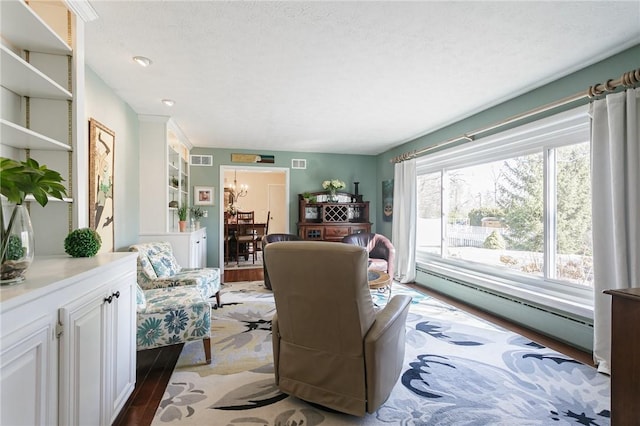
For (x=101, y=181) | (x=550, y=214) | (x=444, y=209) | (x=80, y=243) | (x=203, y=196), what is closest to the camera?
(x=80, y=243)

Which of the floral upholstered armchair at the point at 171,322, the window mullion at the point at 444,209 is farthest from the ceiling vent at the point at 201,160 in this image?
the window mullion at the point at 444,209

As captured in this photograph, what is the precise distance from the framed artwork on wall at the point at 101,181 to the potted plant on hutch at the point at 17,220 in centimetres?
158

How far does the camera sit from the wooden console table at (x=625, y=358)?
4.51 feet

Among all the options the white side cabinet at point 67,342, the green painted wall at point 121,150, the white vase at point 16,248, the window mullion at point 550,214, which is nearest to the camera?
the white side cabinet at point 67,342

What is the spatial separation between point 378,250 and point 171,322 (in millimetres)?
3353

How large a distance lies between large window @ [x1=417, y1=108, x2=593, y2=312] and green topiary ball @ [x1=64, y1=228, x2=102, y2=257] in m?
3.72

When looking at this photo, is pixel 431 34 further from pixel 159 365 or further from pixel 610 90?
pixel 159 365

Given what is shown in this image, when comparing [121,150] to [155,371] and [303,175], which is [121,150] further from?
[303,175]

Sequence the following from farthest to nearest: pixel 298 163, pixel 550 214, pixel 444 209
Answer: pixel 298 163 < pixel 444 209 < pixel 550 214

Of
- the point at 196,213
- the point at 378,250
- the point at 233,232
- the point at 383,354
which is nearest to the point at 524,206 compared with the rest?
the point at 378,250

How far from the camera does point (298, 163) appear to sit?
20.0ft

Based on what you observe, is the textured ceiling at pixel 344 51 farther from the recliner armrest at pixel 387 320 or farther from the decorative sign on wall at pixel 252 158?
the decorative sign on wall at pixel 252 158

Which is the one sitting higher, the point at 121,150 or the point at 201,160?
the point at 201,160

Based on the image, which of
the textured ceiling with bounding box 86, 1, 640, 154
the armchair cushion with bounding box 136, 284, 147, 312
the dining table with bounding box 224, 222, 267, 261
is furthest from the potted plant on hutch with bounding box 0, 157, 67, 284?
the dining table with bounding box 224, 222, 267, 261
